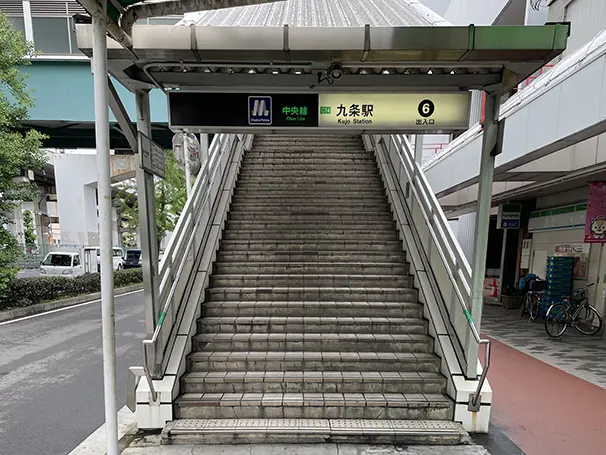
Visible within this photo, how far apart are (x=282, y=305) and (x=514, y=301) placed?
35.0 ft

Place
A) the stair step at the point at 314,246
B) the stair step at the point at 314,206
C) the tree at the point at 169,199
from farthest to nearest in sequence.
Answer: the tree at the point at 169,199
the stair step at the point at 314,206
the stair step at the point at 314,246

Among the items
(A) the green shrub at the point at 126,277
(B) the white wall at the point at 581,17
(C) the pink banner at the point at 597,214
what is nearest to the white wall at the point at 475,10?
(B) the white wall at the point at 581,17

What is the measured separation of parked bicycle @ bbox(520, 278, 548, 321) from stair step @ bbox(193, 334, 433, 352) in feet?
24.0

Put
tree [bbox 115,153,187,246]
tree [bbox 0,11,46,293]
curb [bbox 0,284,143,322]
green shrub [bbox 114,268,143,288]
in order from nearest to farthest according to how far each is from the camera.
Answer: tree [bbox 0,11,46,293], curb [bbox 0,284,143,322], green shrub [bbox 114,268,143,288], tree [bbox 115,153,187,246]

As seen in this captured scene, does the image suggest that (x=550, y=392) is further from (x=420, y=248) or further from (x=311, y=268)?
(x=311, y=268)

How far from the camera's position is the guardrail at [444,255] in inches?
148

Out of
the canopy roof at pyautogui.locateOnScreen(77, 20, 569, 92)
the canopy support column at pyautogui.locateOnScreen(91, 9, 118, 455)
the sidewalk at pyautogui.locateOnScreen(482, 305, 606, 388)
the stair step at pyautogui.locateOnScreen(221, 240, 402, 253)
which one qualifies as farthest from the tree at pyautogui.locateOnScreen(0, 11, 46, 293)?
the sidewalk at pyautogui.locateOnScreen(482, 305, 606, 388)

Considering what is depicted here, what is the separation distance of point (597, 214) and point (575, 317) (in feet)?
8.90

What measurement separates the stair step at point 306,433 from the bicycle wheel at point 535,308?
8.09 metres

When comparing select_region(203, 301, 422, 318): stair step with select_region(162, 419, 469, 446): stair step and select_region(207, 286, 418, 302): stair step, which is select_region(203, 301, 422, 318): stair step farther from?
select_region(162, 419, 469, 446): stair step

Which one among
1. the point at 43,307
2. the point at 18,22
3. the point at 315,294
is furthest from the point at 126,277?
the point at 315,294

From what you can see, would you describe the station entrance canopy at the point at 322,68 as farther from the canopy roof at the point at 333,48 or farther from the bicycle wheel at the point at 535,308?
the bicycle wheel at the point at 535,308

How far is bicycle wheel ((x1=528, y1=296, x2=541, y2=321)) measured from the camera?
9.72 m

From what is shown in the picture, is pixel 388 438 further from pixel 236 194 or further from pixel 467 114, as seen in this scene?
pixel 236 194
